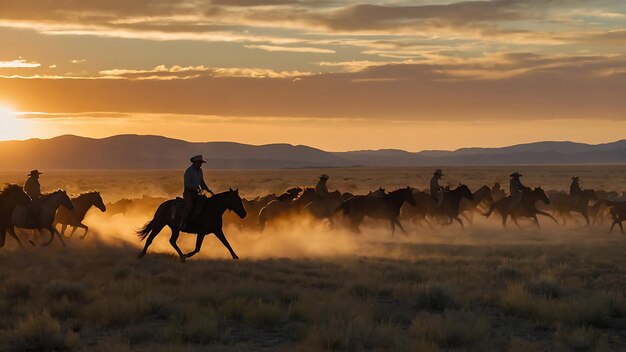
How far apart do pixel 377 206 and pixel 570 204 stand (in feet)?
33.3

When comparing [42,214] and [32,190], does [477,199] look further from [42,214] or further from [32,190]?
[42,214]

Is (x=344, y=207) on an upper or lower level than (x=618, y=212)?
upper

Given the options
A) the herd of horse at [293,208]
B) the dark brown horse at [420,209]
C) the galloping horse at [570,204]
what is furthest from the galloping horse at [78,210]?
the galloping horse at [570,204]

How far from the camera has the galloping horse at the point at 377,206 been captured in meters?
26.7

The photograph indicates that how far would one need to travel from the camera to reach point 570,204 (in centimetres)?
3247

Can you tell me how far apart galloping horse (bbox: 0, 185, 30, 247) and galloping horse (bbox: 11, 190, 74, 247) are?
28 cm

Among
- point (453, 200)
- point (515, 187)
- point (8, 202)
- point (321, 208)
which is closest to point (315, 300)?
point (8, 202)

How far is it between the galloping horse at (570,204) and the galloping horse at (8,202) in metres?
21.1

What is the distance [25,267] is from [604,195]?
2820cm

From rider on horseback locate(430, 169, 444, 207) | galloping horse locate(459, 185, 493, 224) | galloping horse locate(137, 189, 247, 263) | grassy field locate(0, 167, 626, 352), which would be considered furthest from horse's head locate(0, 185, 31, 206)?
galloping horse locate(459, 185, 493, 224)

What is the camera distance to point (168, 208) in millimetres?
19344

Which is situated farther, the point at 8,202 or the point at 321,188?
the point at 321,188

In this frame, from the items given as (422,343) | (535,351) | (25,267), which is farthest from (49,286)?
(535,351)

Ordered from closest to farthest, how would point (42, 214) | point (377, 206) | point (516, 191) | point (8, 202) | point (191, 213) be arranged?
point (191, 213) → point (8, 202) → point (42, 214) → point (377, 206) → point (516, 191)
